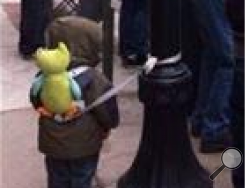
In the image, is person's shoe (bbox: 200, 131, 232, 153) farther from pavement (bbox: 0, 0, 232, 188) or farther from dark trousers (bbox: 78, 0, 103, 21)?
dark trousers (bbox: 78, 0, 103, 21)

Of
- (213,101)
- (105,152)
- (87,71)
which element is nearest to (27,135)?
(105,152)

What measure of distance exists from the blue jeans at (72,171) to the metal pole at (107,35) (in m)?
1.37

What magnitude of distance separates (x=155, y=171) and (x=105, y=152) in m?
1.56

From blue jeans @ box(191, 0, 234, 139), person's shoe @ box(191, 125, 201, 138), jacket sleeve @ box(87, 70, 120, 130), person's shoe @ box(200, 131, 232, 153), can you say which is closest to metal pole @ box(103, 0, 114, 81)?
blue jeans @ box(191, 0, 234, 139)

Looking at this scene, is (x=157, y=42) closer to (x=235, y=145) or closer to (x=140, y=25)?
(x=235, y=145)

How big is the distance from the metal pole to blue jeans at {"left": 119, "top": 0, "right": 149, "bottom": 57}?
60.1 inches

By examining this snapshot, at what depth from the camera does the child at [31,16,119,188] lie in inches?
157

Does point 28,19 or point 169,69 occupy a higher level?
point 169,69

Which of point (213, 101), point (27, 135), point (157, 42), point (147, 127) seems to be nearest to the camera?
point (157, 42)

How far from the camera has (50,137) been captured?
4062 mm

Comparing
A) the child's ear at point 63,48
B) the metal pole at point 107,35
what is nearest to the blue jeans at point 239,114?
the child's ear at point 63,48

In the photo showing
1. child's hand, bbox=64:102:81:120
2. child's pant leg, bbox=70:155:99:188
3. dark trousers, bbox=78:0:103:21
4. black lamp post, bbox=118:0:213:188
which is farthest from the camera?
dark trousers, bbox=78:0:103:21

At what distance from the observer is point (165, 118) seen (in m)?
3.75

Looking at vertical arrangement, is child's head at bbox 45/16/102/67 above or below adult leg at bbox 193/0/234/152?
above
